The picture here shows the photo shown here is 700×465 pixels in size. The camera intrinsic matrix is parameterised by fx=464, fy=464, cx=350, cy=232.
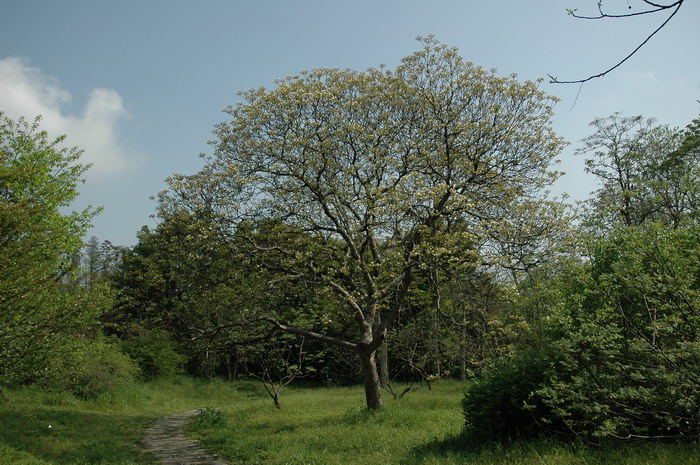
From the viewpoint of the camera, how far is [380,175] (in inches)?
587

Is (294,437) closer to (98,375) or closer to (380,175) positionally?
(380,175)

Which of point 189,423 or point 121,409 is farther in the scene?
point 121,409

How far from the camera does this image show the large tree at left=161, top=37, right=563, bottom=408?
13188mm

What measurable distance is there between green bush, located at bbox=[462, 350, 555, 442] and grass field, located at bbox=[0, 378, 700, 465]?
18.5 inches

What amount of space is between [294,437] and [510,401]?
6263mm

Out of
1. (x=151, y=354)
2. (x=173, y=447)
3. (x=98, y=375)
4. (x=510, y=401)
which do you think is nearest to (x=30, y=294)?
(x=173, y=447)

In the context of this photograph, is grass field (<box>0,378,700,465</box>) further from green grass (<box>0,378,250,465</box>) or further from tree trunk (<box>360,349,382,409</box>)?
tree trunk (<box>360,349,382,409</box>)

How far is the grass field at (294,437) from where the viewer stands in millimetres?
7133

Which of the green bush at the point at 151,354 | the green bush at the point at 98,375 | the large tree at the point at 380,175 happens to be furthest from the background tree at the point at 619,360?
the green bush at the point at 151,354

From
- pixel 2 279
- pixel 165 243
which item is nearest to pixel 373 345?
pixel 165 243

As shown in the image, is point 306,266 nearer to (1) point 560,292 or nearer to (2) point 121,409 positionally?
(1) point 560,292

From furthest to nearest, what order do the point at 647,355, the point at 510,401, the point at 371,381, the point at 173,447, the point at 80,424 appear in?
1. the point at 80,424
2. the point at 371,381
3. the point at 173,447
4. the point at 510,401
5. the point at 647,355

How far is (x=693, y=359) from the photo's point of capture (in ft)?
18.5

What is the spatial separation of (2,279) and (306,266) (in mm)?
8034
